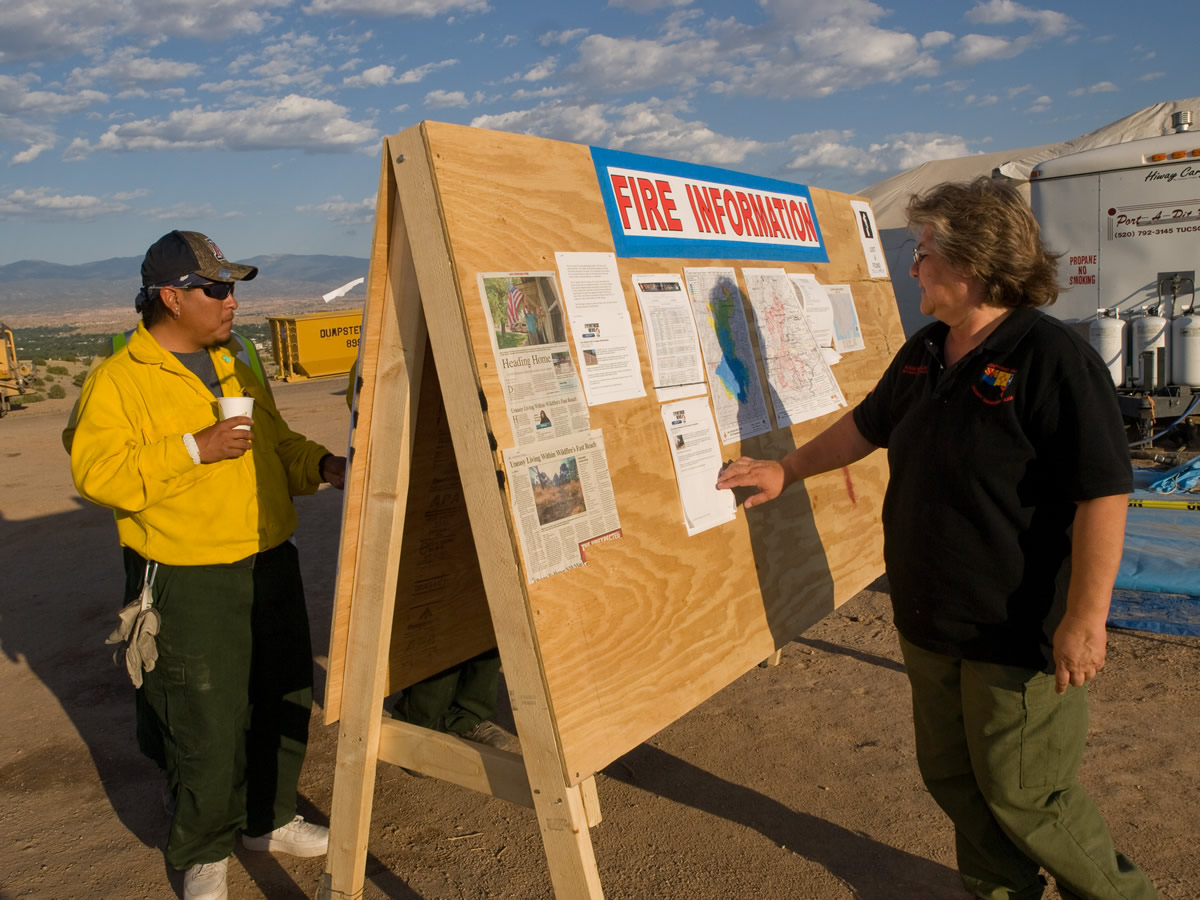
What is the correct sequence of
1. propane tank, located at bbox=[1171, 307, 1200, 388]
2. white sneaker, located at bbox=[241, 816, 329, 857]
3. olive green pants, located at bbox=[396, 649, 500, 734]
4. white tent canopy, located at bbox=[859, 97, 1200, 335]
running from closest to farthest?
white sneaker, located at bbox=[241, 816, 329, 857] < olive green pants, located at bbox=[396, 649, 500, 734] < propane tank, located at bbox=[1171, 307, 1200, 388] < white tent canopy, located at bbox=[859, 97, 1200, 335]

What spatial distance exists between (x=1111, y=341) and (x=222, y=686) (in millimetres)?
9226

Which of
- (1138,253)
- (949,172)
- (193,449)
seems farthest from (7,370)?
(949,172)

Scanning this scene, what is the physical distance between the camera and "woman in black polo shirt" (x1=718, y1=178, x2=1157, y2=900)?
7.20 ft

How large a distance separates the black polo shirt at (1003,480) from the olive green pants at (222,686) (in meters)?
2.09

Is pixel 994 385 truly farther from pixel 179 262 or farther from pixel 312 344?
pixel 312 344

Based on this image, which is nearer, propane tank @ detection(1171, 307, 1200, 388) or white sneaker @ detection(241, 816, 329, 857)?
white sneaker @ detection(241, 816, 329, 857)

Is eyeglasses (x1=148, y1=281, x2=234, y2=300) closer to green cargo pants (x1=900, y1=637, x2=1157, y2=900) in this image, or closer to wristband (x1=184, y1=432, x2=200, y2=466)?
wristband (x1=184, y1=432, x2=200, y2=466)

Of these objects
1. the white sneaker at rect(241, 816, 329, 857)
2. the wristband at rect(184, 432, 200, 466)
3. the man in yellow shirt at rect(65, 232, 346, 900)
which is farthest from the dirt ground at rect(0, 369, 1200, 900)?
the wristband at rect(184, 432, 200, 466)

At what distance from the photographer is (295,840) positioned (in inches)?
133

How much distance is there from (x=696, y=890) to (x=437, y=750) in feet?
3.66

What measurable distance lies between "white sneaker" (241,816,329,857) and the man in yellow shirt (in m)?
0.27

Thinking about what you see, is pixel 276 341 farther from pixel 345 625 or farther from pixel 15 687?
pixel 345 625

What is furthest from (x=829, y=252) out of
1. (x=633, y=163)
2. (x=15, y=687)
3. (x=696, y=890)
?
(x=15, y=687)

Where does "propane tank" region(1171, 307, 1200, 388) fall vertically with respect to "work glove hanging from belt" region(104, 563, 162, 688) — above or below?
below
